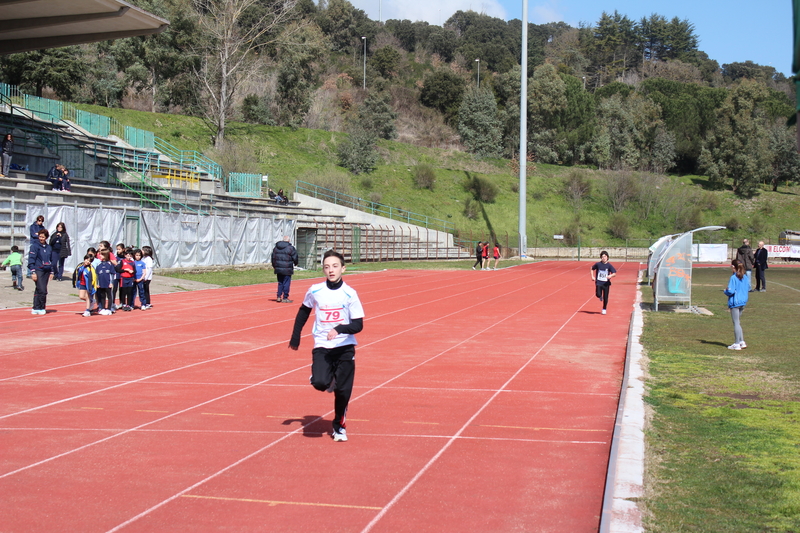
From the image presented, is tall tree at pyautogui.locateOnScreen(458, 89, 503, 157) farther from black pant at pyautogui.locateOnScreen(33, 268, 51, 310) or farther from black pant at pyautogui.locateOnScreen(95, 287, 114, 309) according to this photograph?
black pant at pyautogui.locateOnScreen(33, 268, 51, 310)

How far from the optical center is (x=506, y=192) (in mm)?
73125

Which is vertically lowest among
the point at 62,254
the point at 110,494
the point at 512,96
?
the point at 110,494

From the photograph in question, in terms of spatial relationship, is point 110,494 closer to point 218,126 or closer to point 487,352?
point 487,352

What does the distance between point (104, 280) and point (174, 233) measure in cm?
1420

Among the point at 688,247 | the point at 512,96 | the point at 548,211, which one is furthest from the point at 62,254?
the point at 512,96

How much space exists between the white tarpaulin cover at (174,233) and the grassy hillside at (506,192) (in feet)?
63.6

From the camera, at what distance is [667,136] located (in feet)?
274

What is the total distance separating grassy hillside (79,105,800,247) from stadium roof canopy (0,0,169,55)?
25.3m

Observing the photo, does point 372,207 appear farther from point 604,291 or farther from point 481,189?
point 604,291

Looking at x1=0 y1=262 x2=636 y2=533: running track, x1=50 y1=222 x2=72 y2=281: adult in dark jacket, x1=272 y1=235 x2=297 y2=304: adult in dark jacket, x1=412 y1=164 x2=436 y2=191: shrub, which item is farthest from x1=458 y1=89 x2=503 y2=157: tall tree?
x1=0 y1=262 x2=636 y2=533: running track

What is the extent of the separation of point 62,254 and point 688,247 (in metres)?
19.2

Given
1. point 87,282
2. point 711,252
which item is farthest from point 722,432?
point 711,252

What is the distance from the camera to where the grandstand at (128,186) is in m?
28.4

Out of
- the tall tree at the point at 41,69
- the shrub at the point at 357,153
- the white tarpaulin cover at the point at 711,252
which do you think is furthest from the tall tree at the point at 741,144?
the tall tree at the point at 41,69
